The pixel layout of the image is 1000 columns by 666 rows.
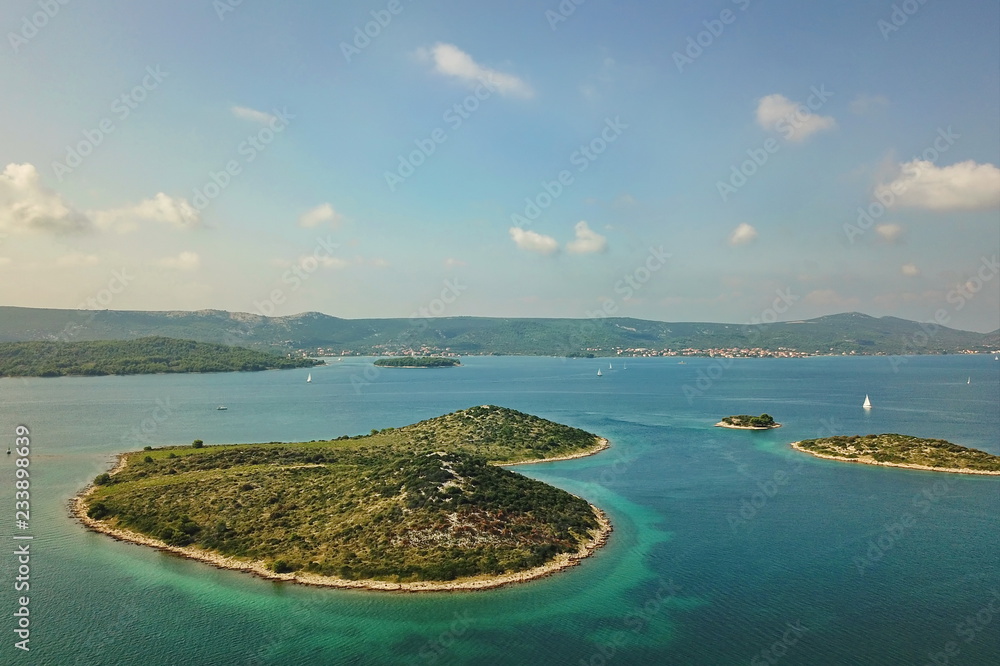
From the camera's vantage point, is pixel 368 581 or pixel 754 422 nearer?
pixel 368 581

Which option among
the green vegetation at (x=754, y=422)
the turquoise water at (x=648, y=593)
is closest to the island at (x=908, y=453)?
the turquoise water at (x=648, y=593)

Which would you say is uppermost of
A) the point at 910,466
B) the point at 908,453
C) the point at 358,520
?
the point at 358,520

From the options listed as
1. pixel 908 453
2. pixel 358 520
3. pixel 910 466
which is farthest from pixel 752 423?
pixel 358 520

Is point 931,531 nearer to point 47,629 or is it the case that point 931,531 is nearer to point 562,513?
point 562,513

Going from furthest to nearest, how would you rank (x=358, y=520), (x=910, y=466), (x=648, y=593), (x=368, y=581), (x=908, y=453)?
(x=908, y=453)
(x=910, y=466)
(x=358, y=520)
(x=368, y=581)
(x=648, y=593)

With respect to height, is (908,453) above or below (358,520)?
below

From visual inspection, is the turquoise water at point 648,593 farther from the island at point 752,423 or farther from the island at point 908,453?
the island at point 752,423

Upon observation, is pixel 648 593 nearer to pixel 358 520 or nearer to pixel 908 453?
pixel 358 520

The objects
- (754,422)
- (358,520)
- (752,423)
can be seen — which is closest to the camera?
(358,520)
